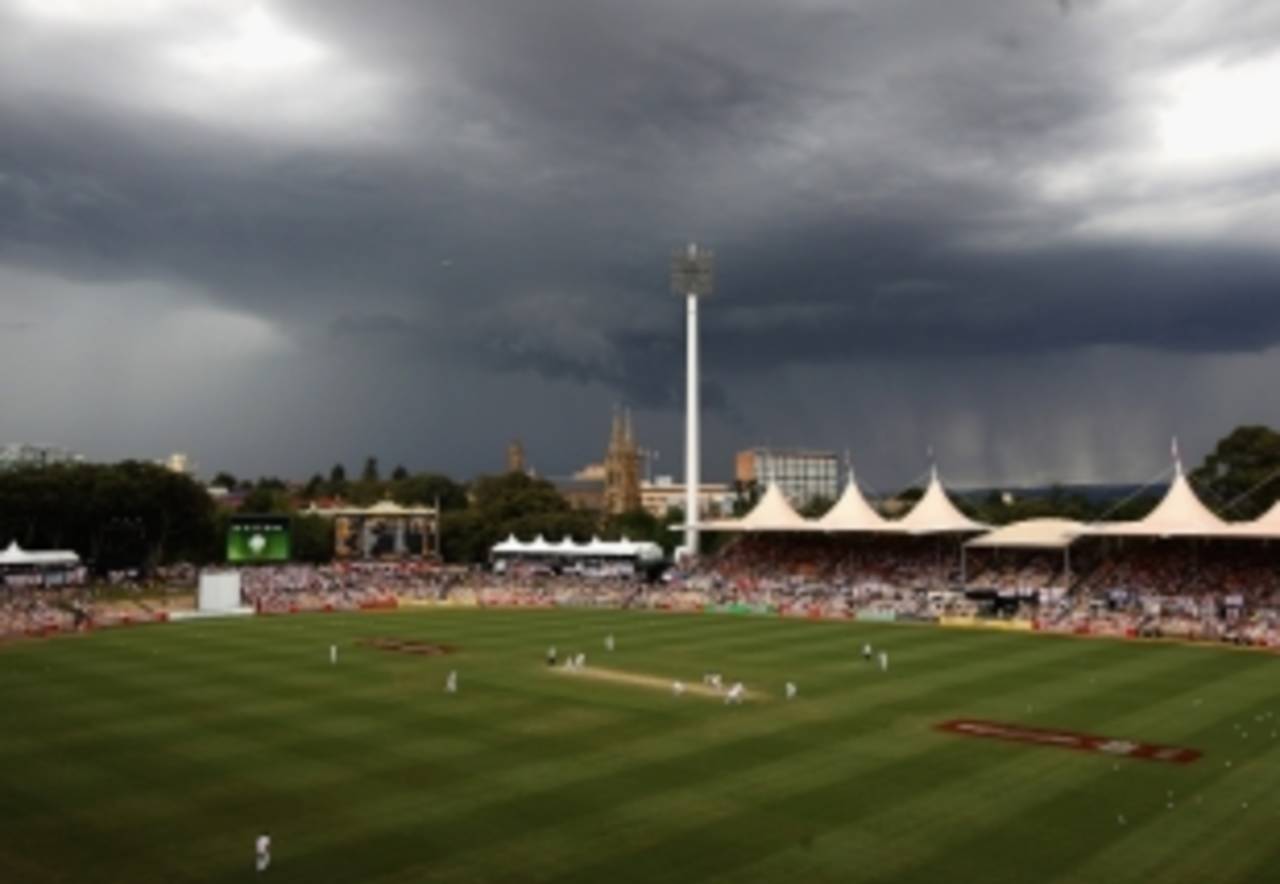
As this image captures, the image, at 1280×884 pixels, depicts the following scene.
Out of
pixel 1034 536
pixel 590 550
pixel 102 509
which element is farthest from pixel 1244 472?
pixel 102 509

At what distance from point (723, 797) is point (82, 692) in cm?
2661

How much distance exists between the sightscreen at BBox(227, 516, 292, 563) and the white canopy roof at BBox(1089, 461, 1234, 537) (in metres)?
54.3

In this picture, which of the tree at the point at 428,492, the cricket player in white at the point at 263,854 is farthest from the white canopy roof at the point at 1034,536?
the tree at the point at 428,492

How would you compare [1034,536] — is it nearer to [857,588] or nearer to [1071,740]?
[857,588]

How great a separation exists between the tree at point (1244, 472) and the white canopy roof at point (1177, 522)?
29994 millimetres

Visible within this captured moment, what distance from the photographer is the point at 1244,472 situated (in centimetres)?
9506

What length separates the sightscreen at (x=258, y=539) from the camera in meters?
80.4

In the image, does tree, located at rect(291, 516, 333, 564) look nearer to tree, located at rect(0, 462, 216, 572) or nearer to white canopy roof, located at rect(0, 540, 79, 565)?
tree, located at rect(0, 462, 216, 572)

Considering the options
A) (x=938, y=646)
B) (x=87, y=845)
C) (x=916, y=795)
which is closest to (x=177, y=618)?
(x=938, y=646)

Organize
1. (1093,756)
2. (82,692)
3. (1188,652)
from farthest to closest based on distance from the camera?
1. (1188,652)
2. (82,692)
3. (1093,756)

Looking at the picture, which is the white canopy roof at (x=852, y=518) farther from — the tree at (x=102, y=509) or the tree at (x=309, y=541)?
the tree at (x=102, y=509)

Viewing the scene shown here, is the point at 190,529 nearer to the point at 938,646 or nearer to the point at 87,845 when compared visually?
the point at 938,646

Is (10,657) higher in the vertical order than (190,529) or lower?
lower

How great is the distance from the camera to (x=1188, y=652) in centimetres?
5019
